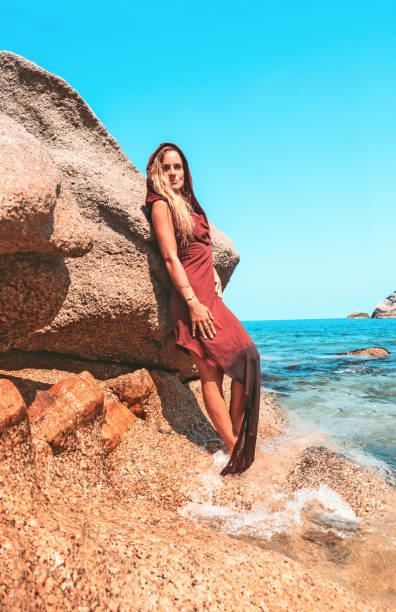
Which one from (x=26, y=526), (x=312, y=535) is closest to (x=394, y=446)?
(x=312, y=535)

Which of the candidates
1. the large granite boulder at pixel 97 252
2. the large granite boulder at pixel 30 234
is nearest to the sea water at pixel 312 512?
the large granite boulder at pixel 97 252

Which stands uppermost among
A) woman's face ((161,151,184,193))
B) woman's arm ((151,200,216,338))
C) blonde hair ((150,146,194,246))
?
woman's face ((161,151,184,193))

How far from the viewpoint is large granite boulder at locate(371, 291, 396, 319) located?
84.7 meters

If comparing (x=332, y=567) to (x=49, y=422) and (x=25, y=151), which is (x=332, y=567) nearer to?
(x=49, y=422)

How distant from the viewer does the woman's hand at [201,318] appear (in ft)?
10.9

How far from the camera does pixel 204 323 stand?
333 cm

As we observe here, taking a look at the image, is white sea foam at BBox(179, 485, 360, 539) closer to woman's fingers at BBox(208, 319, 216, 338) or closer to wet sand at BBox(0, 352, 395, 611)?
wet sand at BBox(0, 352, 395, 611)

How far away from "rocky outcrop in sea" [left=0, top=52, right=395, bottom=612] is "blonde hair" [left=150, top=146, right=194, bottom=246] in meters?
0.29

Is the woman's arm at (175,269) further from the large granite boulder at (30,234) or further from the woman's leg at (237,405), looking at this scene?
the large granite boulder at (30,234)

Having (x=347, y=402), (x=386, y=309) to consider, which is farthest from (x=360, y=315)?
(x=347, y=402)

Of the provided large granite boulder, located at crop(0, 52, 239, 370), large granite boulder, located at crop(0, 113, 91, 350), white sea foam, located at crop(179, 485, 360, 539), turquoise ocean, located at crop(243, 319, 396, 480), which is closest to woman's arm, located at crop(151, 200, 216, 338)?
large granite boulder, located at crop(0, 52, 239, 370)

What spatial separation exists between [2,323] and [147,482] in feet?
4.69

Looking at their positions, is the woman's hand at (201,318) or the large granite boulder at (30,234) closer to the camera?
the large granite boulder at (30,234)

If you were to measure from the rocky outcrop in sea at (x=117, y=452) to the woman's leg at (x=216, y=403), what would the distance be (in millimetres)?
199
